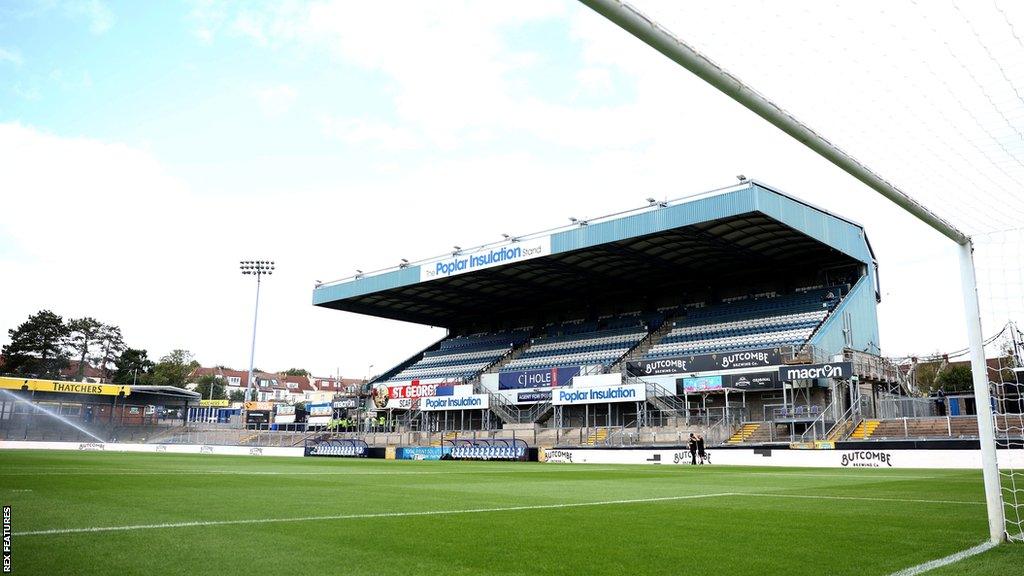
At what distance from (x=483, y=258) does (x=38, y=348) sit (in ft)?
217

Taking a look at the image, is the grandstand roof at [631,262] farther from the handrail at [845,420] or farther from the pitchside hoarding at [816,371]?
the handrail at [845,420]

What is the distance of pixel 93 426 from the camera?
190 ft

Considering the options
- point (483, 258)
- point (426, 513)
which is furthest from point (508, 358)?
point (426, 513)

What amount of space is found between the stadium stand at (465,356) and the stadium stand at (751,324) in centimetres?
1471

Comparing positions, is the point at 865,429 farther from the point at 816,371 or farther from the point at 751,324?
the point at 751,324

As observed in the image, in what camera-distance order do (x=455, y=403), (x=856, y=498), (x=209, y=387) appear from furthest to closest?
1. (x=209, y=387)
2. (x=455, y=403)
3. (x=856, y=498)

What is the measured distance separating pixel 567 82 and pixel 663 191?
24.9 metres

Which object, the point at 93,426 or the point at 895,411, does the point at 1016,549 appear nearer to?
the point at 895,411

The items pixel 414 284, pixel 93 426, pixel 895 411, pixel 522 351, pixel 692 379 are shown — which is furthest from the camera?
pixel 93 426

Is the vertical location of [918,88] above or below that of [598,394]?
above

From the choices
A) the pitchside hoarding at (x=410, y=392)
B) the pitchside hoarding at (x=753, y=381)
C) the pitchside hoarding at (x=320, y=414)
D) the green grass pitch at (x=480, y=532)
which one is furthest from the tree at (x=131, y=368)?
the green grass pitch at (x=480, y=532)

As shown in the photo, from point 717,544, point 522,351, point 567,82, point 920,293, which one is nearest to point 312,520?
point 717,544

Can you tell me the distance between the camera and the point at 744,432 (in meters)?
32.3

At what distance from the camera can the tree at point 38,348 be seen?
3103 inches
